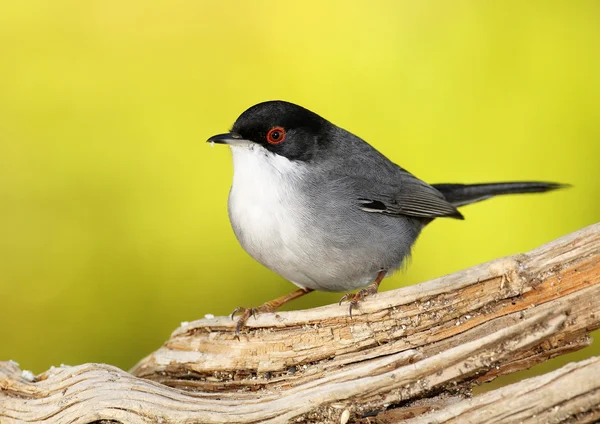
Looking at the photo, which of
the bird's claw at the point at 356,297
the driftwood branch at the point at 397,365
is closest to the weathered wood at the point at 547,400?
the driftwood branch at the point at 397,365

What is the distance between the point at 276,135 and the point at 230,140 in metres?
0.29

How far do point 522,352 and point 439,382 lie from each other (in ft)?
1.30

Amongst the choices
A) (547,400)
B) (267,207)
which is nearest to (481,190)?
(267,207)

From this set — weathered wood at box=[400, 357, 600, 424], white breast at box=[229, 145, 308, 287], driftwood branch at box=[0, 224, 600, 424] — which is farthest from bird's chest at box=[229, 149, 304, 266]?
weathered wood at box=[400, 357, 600, 424]

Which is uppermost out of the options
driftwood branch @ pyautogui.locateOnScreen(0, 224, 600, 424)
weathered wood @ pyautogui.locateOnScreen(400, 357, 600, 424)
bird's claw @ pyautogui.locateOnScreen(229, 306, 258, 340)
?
bird's claw @ pyautogui.locateOnScreen(229, 306, 258, 340)

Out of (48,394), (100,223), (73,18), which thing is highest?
(73,18)

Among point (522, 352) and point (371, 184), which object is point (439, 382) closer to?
point (522, 352)

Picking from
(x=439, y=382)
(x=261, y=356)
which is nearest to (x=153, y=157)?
(x=261, y=356)

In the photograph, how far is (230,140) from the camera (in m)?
4.15

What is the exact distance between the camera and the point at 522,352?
3.27 metres

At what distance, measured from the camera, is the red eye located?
425 centimetres

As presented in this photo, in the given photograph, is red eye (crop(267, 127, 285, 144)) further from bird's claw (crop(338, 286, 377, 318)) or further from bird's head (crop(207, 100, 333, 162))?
bird's claw (crop(338, 286, 377, 318))

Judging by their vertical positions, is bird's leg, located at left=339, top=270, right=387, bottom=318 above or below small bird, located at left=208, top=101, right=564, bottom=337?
below

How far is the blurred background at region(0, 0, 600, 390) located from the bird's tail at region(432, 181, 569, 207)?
2.33 ft
